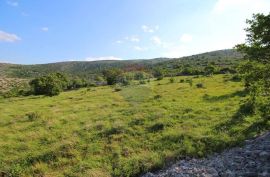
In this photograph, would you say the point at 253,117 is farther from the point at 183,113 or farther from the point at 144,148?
the point at 144,148

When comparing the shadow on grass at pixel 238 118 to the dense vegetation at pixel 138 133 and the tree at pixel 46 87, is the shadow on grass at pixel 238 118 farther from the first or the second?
the tree at pixel 46 87

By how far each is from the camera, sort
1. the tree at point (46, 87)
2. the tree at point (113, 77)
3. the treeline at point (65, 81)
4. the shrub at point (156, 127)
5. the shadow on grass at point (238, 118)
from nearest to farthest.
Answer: the shadow on grass at point (238, 118) < the shrub at point (156, 127) < the tree at point (46, 87) < the treeline at point (65, 81) < the tree at point (113, 77)

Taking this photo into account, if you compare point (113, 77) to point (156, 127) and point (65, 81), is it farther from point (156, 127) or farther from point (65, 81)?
point (156, 127)

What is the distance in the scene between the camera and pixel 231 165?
17.5 m

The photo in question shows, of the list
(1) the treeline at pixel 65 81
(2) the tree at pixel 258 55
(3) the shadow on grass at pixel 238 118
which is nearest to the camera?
(2) the tree at pixel 258 55

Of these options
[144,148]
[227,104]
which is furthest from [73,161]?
[227,104]

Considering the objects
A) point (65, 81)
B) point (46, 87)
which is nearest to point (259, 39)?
point (46, 87)

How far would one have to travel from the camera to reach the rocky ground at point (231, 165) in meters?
16.6

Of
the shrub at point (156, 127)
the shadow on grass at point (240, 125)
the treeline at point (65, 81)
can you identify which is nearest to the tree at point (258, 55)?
the shadow on grass at point (240, 125)

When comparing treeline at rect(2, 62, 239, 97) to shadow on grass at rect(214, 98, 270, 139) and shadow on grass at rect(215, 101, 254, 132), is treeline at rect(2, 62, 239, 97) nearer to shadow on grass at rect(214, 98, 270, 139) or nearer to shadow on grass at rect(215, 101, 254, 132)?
shadow on grass at rect(215, 101, 254, 132)

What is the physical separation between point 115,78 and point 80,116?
57843 mm

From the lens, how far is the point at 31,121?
3475 centimetres

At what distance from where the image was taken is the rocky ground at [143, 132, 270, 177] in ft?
54.3

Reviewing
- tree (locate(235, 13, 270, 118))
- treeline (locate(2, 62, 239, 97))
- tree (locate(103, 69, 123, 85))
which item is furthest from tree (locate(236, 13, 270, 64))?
tree (locate(103, 69, 123, 85))
